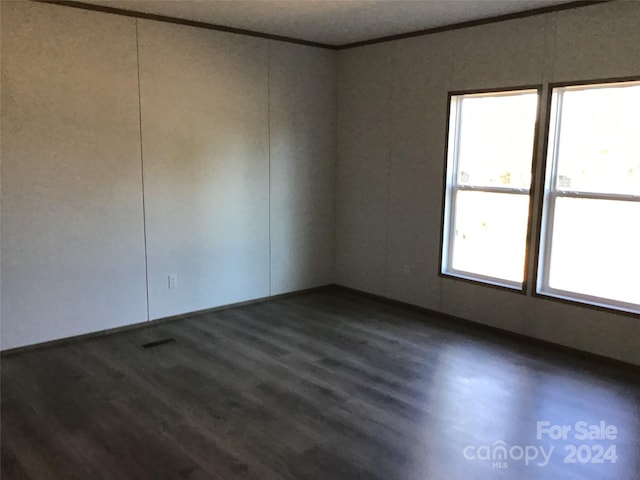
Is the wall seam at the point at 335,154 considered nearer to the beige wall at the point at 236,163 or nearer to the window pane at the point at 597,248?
the beige wall at the point at 236,163

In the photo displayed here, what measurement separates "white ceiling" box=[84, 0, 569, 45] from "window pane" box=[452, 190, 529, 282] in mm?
1490

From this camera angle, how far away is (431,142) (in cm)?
490

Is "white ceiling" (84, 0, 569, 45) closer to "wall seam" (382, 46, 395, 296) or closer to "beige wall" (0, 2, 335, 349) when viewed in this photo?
"beige wall" (0, 2, 335, 349)

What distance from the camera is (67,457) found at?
2.65 meters

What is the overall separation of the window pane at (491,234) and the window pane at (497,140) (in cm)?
14

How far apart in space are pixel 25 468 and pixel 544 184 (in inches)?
153

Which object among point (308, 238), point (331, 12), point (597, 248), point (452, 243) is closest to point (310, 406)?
point (452, 243)

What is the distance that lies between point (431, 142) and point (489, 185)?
68 cm

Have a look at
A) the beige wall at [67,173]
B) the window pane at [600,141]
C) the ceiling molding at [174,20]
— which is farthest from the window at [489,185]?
the beige wall at [67,173]

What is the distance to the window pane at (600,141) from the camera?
148 inches

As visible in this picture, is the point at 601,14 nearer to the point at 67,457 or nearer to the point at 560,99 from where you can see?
the point at 560,99

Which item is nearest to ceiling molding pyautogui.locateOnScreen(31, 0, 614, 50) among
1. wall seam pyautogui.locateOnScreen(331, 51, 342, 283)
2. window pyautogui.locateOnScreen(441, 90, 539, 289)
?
wall seam pyautogui.locateOnScreen(331, 51, 342, 283)

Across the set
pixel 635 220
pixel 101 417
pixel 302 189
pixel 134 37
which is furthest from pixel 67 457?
pixel 635 220

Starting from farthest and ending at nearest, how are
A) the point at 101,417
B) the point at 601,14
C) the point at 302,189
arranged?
1. the point at 302,189
2. the point at 601,14
3. the point at 101,417
